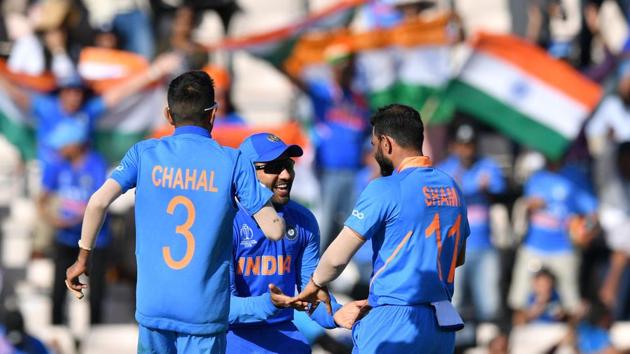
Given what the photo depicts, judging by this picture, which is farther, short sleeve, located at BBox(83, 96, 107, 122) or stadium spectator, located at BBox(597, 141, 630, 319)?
short sleeve, located at BBox(83, 96, 107, 122)

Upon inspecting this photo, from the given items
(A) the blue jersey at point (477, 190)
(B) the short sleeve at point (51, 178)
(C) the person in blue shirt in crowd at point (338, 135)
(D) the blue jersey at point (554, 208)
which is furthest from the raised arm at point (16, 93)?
(D) the blue jersey at point (554, 208)

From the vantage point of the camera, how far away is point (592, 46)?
16.4 metres

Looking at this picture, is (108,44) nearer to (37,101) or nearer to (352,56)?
(37,101)

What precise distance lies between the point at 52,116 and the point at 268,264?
630 centimetres

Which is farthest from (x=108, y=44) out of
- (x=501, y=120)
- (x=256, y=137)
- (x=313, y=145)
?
(x=256, y=137)

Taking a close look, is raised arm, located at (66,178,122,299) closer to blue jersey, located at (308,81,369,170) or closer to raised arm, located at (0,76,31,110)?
blue jersey, located at (308,81,369,170)

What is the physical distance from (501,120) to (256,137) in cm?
702

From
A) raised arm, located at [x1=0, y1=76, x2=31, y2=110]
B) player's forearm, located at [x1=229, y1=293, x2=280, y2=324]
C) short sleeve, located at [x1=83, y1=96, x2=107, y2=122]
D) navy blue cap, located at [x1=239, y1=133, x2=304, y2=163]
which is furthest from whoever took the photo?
raised arm, located at [x1=0, y1=76, x2=31, y2=110]

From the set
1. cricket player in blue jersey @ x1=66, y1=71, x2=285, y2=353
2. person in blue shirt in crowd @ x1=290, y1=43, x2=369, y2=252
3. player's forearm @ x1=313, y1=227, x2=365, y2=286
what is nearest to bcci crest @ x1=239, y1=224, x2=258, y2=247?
cricket player in blue jersey @ x1=66, y1=71, x2=285, y2=353

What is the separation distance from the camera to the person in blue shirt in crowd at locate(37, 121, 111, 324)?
44.9ft

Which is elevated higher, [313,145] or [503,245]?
[313,145]

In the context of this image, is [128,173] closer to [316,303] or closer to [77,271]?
[77,271]

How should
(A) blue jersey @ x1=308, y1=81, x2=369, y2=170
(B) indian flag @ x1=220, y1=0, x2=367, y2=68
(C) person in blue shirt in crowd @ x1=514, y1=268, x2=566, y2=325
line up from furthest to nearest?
(B) indian flag @ x1=220, y1=0, x2=367, y2=68 < (A) blue jersey @ x1=308, y1=81, x2=369, y2=170 < (C) person in blue shirt in crowd @ x1=514, y1=268, x2=566, y2=325

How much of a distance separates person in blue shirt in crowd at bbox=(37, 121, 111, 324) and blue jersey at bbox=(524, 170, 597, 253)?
3939mm
